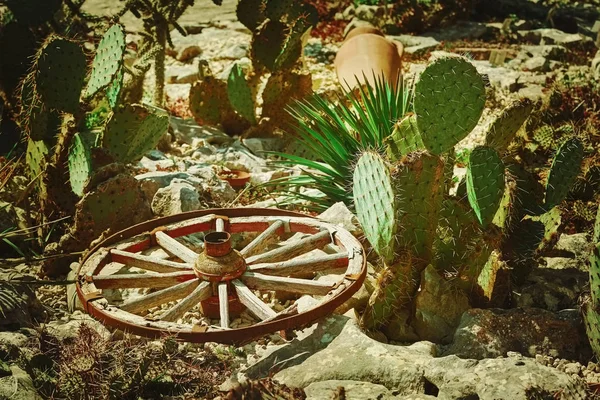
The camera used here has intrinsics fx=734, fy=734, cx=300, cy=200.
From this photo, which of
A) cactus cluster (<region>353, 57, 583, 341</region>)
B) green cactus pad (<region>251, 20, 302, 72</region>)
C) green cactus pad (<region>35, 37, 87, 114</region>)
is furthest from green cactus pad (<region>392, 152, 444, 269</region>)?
green cactus pad (<region>251, 20, 302, 72</region>)

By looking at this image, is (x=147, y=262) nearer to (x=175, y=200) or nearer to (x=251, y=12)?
(x=175, y=200)

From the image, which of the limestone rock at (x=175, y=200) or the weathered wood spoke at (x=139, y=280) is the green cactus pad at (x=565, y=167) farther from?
the limestone rock at (x=175, y=200)

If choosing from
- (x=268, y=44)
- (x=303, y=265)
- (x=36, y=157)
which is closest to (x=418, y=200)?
(x=303, y=265)

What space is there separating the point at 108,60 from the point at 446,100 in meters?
2.01

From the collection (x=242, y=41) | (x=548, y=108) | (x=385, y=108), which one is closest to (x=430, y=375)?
(x=385, y=108)

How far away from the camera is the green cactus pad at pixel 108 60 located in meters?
4.18

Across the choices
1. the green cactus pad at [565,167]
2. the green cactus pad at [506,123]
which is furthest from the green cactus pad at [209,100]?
the green cactus pad at [565,167]

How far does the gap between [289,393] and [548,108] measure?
4.04 m

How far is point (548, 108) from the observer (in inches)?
229

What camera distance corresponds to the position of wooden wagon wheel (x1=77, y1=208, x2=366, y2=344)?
10.3 ft

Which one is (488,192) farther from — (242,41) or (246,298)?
(242,41)

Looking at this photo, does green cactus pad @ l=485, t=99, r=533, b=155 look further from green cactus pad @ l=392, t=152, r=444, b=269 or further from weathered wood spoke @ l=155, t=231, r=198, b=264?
weathered wood spoke @ l=155, t=231, r=198, b=264

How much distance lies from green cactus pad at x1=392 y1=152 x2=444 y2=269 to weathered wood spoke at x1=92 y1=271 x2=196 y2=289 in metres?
1.03

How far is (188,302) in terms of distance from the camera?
10.8ft
